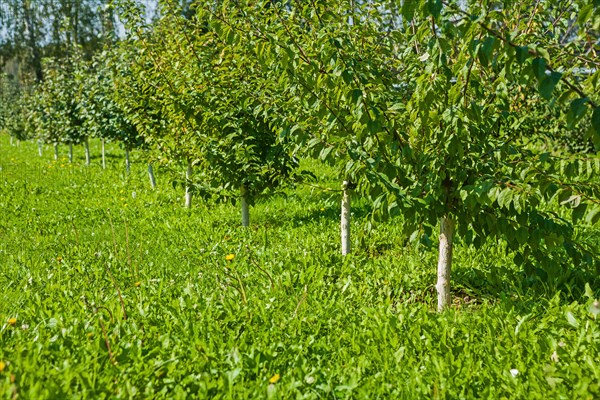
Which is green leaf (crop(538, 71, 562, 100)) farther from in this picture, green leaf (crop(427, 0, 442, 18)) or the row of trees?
green leaf (crop(427, 0, 442, 18))

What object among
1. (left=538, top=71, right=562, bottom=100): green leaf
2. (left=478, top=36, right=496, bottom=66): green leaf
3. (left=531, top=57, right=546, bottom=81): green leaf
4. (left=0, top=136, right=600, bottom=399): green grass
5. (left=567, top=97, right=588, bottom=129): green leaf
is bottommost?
(left=0, top=136, right=600, bottom=399): green grass

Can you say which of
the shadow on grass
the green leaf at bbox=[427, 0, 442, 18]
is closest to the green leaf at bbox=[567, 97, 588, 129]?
the green leaf at bbox=[427, 0, 442, 18]

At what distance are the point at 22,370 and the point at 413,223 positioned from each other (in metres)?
2.37

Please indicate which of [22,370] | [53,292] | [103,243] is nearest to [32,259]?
[103,243]

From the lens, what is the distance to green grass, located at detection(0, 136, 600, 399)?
271 centimetres

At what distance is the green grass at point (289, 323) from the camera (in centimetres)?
271

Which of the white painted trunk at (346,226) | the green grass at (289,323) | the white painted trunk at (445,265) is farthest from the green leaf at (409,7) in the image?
the white painted trunk at (346,226)

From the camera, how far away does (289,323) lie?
348 cm

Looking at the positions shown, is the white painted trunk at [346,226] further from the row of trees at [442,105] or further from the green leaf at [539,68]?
the green leaf at [539,68]

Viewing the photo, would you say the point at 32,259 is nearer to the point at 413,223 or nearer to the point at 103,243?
the point at 103,243

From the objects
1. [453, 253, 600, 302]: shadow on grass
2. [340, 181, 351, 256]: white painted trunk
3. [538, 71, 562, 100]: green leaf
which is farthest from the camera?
[340, 181, 351, 256]: white painted trunk

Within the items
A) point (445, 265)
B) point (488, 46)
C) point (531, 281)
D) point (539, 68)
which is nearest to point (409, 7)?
point (488, 46)

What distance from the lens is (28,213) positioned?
8094mm

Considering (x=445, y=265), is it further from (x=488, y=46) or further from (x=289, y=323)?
(x=488, y=46)
